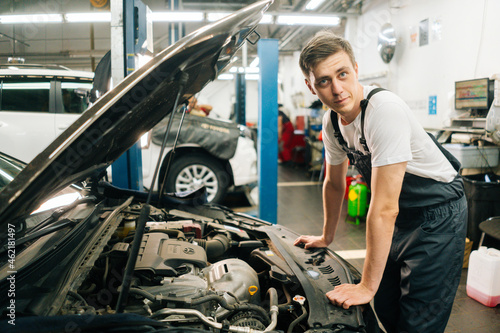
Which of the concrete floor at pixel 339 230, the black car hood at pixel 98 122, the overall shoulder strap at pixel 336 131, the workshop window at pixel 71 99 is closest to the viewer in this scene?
the black car hood at pixel 98 122

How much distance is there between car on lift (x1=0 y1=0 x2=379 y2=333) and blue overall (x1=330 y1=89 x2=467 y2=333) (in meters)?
0.24

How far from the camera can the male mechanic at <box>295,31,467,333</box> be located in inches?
46.9

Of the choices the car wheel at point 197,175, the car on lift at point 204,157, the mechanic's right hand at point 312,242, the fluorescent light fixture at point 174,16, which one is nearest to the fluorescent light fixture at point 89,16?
the fluorescent light fixture at point 174,16

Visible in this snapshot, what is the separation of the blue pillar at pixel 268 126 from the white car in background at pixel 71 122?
2.37ft

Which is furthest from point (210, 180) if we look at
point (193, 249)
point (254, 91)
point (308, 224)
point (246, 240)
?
point (254, 91)

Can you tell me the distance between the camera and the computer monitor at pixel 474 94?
13.8ft

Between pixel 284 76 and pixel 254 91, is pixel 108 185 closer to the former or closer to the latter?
pixel 284 76

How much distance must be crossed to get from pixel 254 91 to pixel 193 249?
59.9 feet

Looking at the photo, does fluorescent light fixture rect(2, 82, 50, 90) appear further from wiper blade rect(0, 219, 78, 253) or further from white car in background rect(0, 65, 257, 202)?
wiper blade rect(0, 219, 78, 253)

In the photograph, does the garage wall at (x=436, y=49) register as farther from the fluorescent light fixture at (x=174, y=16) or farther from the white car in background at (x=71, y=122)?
the fluorescent light fixture at (x=174, y=16)

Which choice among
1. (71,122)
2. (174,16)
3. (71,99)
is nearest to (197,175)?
(71,122)

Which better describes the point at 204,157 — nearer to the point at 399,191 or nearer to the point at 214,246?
the point at 214,246

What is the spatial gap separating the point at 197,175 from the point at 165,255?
316 centimetres

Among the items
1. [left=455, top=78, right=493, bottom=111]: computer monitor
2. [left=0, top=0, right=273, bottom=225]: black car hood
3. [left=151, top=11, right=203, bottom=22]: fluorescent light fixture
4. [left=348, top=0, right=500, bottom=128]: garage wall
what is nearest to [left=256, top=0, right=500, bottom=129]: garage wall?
[left=348, top=0, right=500, bottom=128]: garage wall
